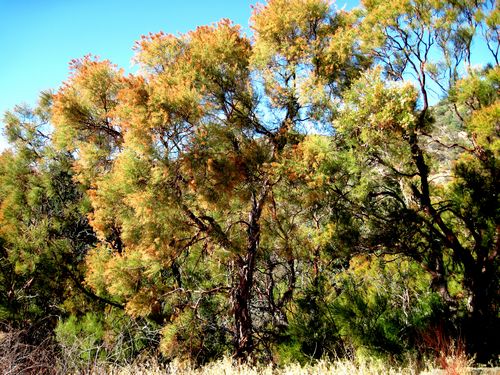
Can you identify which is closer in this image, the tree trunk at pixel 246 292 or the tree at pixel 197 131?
the tree at pixel 197 131

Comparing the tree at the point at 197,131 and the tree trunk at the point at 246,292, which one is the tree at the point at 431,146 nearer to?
the tree at the point at 197,131

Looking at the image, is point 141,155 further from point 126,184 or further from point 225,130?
point 225,130

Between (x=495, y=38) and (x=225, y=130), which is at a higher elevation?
(x=495, y=38)

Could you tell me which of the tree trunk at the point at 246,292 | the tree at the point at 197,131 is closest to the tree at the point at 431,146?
the tree at the point at 197,131

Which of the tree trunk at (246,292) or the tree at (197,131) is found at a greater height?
the tree at (197,131)

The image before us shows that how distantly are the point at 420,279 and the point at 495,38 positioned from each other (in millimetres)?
4667

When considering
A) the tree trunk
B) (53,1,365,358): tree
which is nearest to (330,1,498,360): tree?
(53,1,365,358): tree

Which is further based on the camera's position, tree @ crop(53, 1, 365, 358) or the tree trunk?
the tree trunk

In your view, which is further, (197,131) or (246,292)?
(246,292)

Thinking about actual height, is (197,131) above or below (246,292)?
above

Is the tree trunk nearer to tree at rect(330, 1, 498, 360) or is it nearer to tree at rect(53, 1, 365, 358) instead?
tree at rect(53, 1, 365, 358)

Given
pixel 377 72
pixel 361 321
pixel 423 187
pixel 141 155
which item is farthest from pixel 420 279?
pixel 141 155

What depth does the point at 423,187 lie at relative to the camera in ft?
18.2

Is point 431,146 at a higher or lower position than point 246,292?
higher
